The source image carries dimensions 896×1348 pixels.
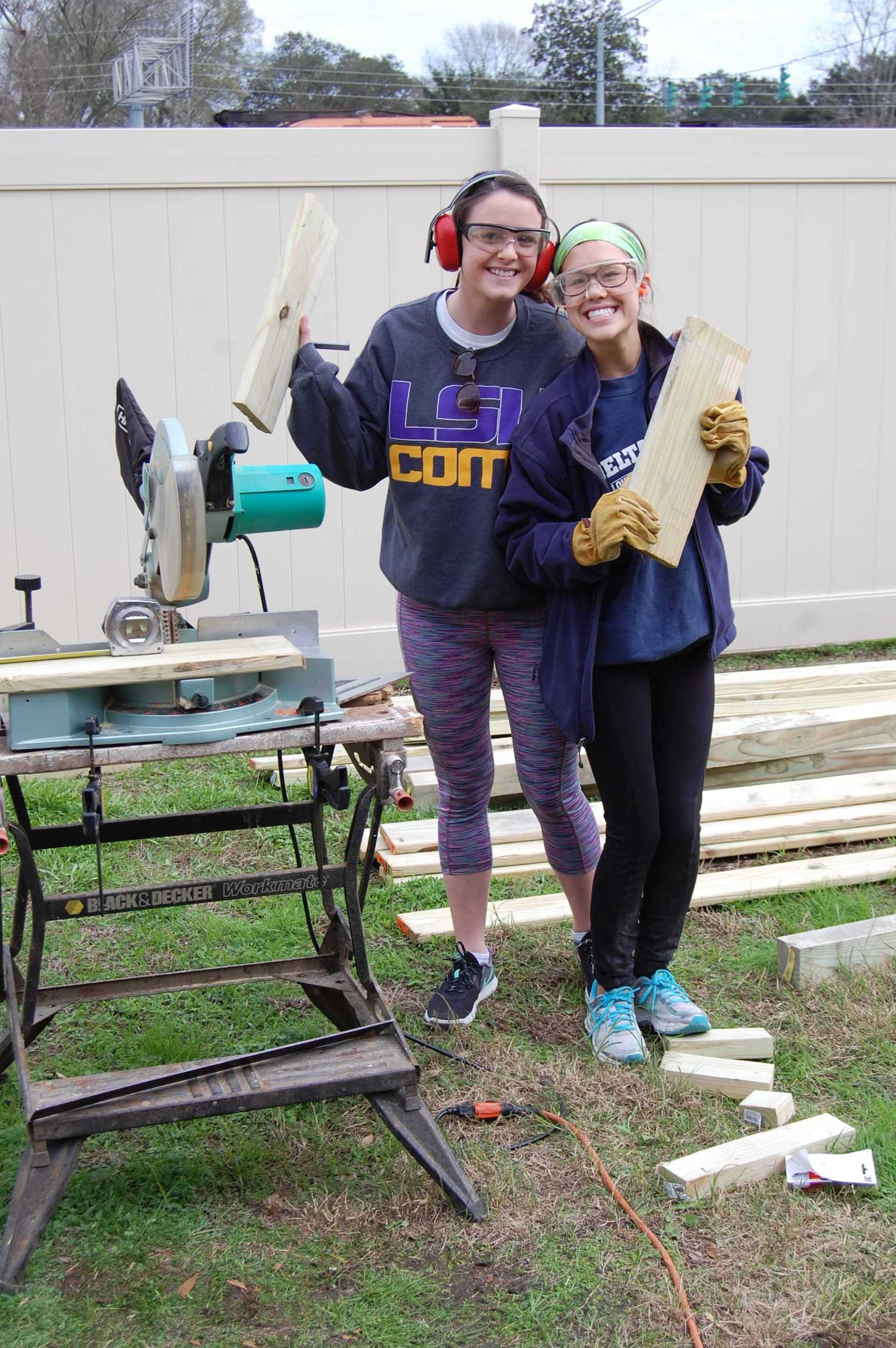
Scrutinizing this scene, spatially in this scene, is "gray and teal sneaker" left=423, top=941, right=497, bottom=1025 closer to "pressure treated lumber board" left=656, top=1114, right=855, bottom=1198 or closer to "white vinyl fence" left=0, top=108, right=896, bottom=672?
"pressure treated lumber board" left=656, top=1114, right=855, bottom=1198

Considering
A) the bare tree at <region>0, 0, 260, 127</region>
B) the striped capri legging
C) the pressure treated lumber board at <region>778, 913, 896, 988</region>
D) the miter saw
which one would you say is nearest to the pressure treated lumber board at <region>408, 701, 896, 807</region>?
the pressure treated lumber board at <region>778, 913, 896, 988</region>

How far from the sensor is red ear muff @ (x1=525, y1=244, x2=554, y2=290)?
2.77m

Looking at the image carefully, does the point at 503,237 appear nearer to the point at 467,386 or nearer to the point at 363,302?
the point at 467,386

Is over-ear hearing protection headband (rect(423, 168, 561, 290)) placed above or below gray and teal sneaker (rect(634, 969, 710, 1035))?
above

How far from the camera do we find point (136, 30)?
24.1m

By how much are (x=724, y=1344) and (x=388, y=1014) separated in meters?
0.93

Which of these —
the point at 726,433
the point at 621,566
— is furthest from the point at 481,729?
the point at 726,433

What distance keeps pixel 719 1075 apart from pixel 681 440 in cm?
148

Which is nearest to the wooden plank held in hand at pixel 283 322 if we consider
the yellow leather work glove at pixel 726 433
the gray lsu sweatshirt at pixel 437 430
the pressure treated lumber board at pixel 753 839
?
the gray lsu sweatshirt at pixel 437 430

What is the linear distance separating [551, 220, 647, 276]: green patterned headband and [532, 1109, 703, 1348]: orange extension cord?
1.91 meters

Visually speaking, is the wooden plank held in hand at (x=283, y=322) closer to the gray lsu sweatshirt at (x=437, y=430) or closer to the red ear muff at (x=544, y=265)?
the gray lsu sweatshirt at (x=437, y=430)

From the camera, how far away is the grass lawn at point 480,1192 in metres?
2.26

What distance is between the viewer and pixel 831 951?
3428mm

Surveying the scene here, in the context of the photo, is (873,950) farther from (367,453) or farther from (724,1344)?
(367,453)
